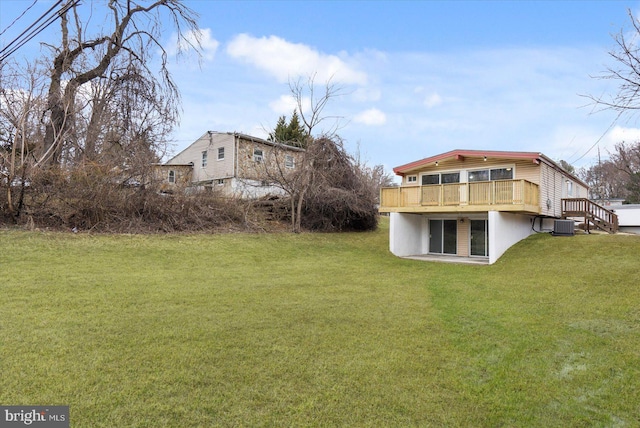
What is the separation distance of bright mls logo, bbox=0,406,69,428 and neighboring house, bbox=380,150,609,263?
12645 millimetres

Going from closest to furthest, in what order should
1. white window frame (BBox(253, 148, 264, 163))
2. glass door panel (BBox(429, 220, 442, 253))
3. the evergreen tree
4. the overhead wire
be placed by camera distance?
the overhead wire, glass door panel (BBox(429, 220, 442, 253)), white window frame (BBox(253, 148, 264, 163)), the evergreen tree

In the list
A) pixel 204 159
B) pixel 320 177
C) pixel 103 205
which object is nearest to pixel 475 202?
pixel 320 177

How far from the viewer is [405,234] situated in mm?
15891

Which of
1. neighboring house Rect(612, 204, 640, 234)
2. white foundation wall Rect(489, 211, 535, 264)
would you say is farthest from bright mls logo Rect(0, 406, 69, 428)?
neighboring house Rect(612, 204, 640, 234)

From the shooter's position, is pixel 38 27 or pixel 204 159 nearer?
pixel 38 27

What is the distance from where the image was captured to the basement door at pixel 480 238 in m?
15.1

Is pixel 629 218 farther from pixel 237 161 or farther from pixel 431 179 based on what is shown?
pixel 237 161

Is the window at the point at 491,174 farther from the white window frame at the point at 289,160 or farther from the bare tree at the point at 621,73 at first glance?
the white window frame at the point at 289,160

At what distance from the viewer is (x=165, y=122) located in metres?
18.3

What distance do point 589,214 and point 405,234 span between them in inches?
308

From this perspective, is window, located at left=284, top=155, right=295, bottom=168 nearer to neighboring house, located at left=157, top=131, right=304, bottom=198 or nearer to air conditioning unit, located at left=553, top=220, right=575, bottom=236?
neighboring house, located at left=157, top=131, right=304, bottom=198

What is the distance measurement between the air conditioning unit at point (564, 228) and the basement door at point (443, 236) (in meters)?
3.72

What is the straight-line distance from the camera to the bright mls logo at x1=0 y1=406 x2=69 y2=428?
3.18 meters

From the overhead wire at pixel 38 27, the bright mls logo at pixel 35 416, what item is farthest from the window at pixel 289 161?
the bright mls logo at pixel 35 416
